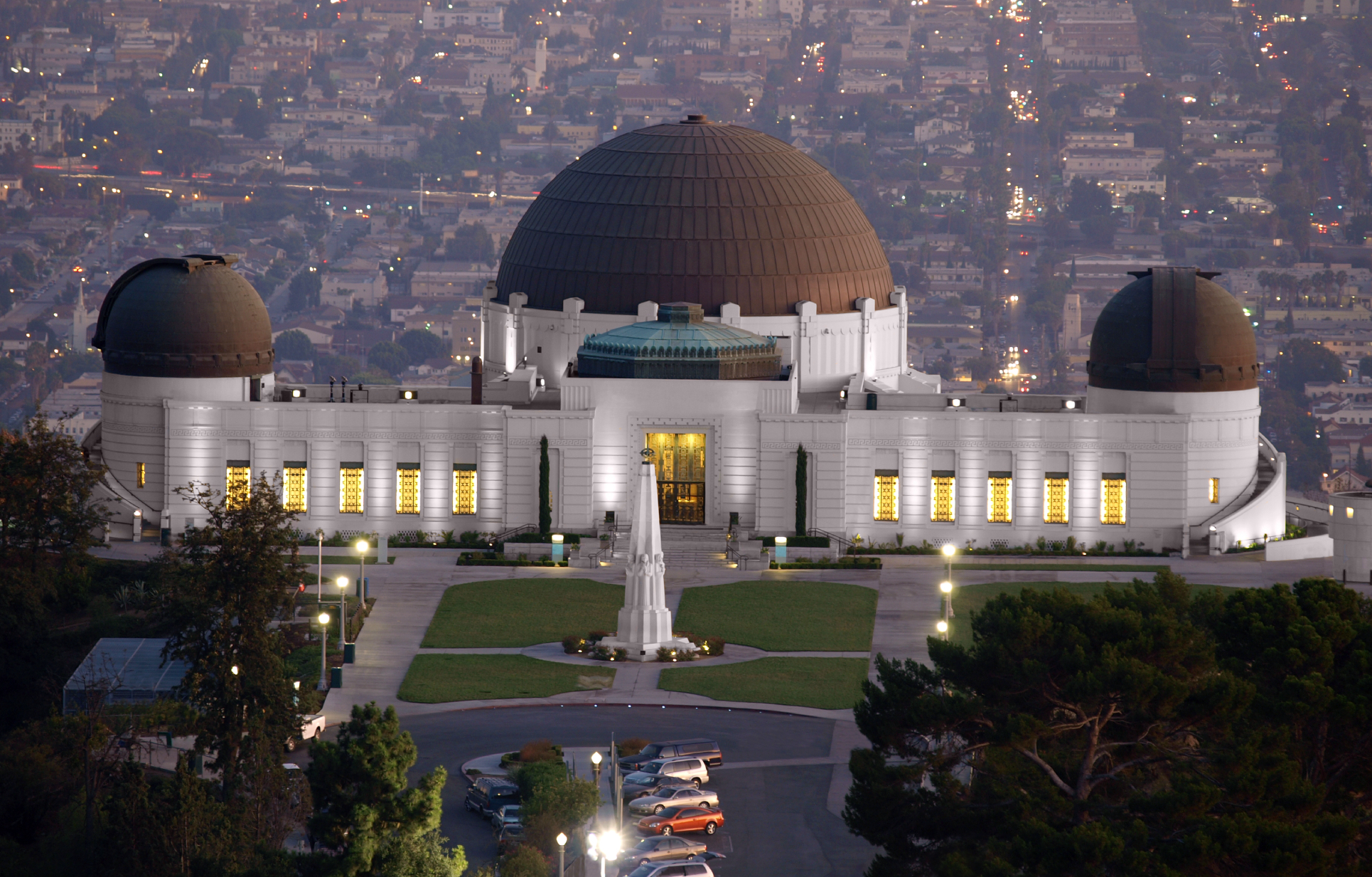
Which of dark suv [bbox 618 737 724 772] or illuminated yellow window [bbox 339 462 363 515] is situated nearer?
dark suv [bbox 618 737 724 772]

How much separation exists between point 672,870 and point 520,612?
1224 inches

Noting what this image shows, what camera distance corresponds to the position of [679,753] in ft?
230

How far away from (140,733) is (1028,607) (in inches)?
1088

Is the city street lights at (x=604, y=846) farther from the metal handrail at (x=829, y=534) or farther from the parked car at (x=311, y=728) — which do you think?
the metal handrail at (x=829, y=534)

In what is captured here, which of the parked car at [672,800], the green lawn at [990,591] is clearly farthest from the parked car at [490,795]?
the green lawn at [990,591]

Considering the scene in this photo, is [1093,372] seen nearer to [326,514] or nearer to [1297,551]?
[1297,551]

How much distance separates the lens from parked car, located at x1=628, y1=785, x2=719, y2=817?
213 feet

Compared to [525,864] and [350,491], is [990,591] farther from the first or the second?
[525,864]

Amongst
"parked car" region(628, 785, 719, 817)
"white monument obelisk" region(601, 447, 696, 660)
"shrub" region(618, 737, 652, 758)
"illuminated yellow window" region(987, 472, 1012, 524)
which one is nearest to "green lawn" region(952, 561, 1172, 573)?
"illuminated yellow window" region(987, 472, 1012, 524)

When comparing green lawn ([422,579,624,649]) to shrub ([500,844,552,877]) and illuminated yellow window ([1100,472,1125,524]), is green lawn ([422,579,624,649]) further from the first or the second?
shrub ([500,844,552,877])

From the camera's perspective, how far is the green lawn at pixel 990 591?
88.4 metres

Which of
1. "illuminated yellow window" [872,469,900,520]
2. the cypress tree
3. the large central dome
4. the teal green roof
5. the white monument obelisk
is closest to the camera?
the white monument obelisk

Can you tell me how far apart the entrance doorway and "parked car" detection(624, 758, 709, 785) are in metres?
34.7

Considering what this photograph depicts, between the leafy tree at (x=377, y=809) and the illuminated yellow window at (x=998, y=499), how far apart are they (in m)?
46.6
